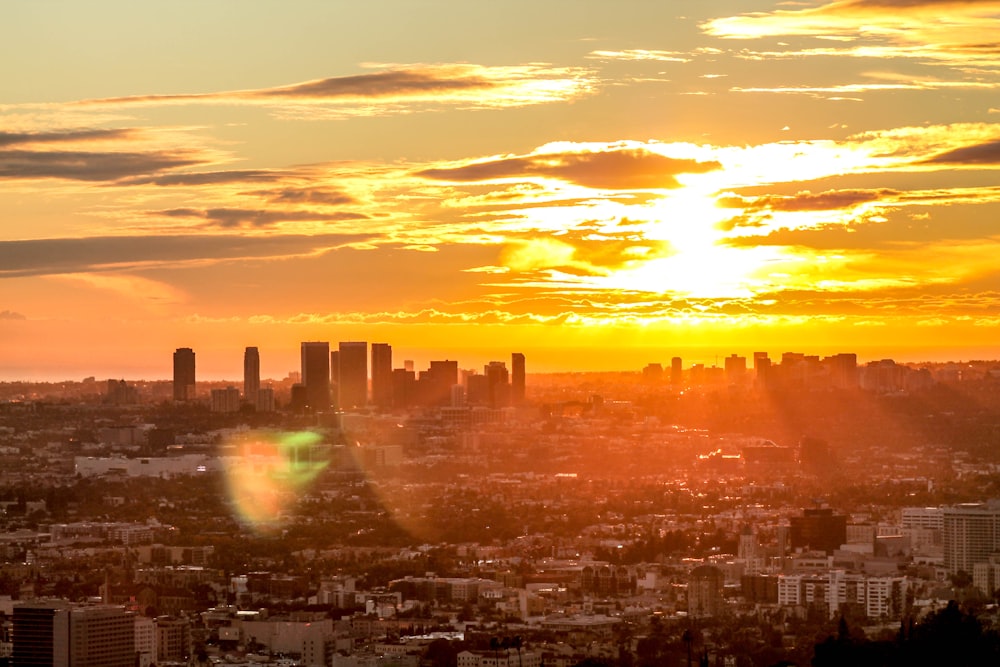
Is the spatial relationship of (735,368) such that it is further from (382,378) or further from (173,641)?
(173,641)

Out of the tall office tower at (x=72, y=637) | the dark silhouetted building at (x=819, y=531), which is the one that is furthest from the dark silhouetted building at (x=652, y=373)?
the tall office tower at (x=72, y=637)

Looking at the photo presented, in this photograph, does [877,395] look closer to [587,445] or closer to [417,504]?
[587,445]

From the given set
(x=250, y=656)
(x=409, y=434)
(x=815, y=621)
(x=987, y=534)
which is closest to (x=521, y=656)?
(x=250, y=656)

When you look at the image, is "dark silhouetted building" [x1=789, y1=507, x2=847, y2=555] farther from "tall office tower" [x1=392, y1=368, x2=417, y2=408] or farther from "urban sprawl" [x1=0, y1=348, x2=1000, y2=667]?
"tall office tower" [x1=392, y1=368, x2=417, y2=408]

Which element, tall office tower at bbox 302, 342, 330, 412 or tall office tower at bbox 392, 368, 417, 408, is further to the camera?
tall office tower at bbox 392, 368, 417, 408

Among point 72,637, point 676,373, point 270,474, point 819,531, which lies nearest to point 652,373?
point 676,373

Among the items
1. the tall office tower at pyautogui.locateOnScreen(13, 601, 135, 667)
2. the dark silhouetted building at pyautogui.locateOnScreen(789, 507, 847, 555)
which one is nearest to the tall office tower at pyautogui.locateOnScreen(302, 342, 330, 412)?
the dark silhouetted building at pyautogui.locateOnScreen(789, 507, 847, 555)

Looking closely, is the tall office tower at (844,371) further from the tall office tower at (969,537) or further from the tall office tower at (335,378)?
the tall office tower at (969,537)
